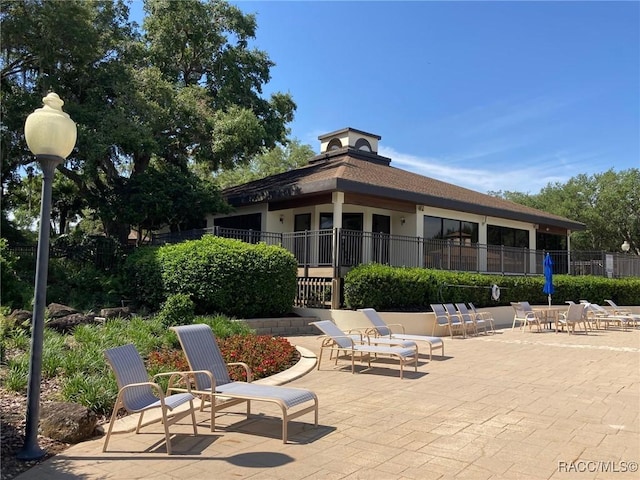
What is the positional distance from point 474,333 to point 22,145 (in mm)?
15492

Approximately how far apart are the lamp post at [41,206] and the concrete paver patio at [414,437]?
463 millimetres

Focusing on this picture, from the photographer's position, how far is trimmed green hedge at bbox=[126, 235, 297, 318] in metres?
12.2

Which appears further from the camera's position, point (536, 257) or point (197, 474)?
point (536, 257)

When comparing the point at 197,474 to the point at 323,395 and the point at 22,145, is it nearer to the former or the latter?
the point at 323,395

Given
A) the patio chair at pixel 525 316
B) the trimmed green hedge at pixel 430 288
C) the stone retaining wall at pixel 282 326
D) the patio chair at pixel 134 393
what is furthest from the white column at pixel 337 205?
the patio chair at pixel 134 393

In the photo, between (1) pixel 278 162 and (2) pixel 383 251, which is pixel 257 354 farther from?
(1) pixel 278 162

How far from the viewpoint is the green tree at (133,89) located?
1552 cm

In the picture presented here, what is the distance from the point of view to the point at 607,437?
5.22m

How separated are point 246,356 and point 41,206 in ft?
14.1

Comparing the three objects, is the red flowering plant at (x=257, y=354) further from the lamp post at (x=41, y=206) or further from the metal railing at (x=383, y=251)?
the metal railing at (x=383, y=251)

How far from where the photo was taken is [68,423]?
4957mm

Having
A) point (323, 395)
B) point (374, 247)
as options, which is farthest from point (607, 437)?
point (374, 247)

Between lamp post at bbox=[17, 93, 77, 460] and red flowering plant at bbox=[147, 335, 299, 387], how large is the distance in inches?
84.2

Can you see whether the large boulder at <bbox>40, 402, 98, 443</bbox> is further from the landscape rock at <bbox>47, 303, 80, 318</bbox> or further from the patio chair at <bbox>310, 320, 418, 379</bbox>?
the landscape rock at <bbox>47, 303, 80, 318</bbox>
